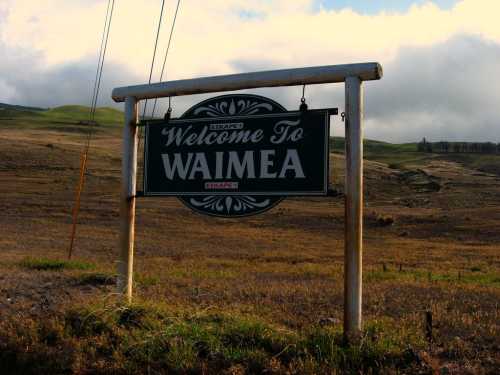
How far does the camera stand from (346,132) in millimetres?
5215

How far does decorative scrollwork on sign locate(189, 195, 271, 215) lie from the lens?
577 cm

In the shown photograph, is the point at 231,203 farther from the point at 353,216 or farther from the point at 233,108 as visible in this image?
the point at 353,216

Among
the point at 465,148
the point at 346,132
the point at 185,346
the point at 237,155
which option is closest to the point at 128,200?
the point at 237,155

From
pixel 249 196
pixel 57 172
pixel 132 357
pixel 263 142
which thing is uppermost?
pixel 57 172

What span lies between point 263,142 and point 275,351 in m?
2.09

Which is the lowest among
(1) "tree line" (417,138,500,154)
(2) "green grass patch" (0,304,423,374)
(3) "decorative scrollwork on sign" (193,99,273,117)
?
(2) "green grass patch" (0,304,423,374)

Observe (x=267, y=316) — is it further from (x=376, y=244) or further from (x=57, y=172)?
(x=57, y=172)

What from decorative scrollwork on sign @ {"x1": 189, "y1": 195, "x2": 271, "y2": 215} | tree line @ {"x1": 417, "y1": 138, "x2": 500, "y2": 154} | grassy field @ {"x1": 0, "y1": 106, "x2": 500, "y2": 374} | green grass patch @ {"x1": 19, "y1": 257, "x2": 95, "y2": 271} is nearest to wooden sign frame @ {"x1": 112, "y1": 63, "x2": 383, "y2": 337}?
grassy field @ {"x1": 0, "y1": 106, "x2": 500, "y2": 374}

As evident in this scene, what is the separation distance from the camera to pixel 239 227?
31.0m

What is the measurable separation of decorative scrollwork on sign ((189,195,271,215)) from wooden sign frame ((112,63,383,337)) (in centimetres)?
87

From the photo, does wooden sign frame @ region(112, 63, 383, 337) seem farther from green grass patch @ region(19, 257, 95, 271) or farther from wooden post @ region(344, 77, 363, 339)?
green grass patch @ region(19, 257, 95, 271)

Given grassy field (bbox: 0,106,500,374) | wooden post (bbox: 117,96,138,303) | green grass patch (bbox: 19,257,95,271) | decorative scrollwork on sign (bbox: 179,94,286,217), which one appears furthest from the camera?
green grass patch (bbox: 19,257,95,271)

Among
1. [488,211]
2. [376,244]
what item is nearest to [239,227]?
[376,244]

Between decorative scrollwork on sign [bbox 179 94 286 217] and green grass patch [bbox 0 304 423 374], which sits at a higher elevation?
decorative scrollwork on sign [bbox 179 94 286 217]
